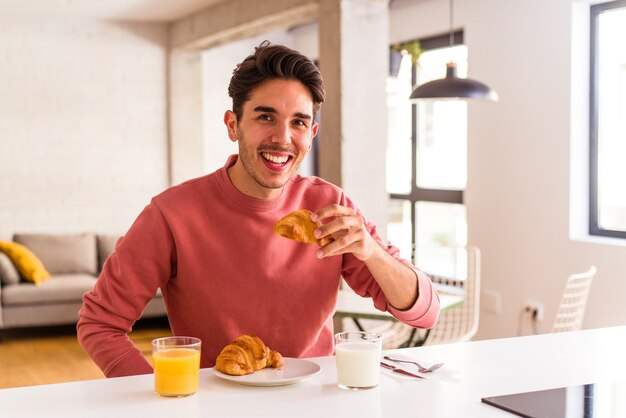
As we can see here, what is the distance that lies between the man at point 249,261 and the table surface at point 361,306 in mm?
1673

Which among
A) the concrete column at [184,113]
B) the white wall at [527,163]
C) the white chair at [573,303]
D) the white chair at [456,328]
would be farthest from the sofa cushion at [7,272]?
the white chair at [573,303]

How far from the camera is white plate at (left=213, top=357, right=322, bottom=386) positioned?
4.78ft

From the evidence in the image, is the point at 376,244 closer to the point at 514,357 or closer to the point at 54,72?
the point at 514,357

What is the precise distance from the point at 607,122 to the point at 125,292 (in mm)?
3920

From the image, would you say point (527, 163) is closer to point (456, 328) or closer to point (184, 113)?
→ point (456, 328)

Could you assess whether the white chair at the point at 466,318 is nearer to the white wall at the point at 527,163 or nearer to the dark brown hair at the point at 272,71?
the white wall at the point at 527,163

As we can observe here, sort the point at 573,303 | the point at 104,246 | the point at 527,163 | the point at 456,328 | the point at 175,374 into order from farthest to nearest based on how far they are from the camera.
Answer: the point at 104,246
the point at 527,163
the point at 456,328
the point at 573,303
the point at 175,374

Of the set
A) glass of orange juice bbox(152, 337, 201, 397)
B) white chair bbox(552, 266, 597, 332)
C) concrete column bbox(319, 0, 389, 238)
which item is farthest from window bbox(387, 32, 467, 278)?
glass of orange juice bbox(152, 337, 201, 397)

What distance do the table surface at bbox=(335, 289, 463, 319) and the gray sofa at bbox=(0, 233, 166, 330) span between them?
9.11ft

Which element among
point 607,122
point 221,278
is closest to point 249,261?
point 221,278

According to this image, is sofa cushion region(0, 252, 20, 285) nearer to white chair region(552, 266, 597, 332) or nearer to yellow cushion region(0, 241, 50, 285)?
yellow cushion region(0, 241, 50, 285)

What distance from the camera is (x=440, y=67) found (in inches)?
245

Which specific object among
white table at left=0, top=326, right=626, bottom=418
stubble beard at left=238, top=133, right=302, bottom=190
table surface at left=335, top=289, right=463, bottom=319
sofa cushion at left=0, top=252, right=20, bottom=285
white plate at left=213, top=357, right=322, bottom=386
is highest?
stubble beard at left=238, top=133, right=302, bottom=190

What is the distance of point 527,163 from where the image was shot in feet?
17.3
